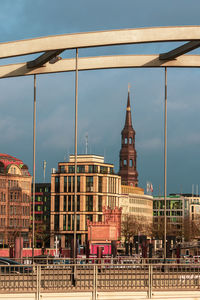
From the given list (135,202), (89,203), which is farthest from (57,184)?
(135,202)

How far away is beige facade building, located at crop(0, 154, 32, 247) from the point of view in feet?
387

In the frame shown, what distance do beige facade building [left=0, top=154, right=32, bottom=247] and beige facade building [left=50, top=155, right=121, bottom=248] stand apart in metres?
14.7

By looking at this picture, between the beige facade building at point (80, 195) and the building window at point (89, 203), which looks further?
the building window at point (89, 203)

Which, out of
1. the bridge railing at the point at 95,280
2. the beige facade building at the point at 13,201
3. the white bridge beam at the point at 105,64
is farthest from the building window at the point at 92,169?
the bridge railing at the point at 95,280

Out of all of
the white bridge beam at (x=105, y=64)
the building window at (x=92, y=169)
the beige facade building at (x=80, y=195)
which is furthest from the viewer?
the building window at (x=92, y=169)

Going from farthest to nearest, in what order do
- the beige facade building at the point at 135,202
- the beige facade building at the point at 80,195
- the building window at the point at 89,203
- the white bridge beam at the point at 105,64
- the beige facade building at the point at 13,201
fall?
the beige facade building at the point at 135,202 → the building window at the point at 89,203 → the beige facade building at the point at 80,195 → the beige facade building at the point at 13,201 → the white bridge beam at the point at 105,64

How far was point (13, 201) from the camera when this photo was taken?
121562 mm

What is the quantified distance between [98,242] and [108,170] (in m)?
41.7

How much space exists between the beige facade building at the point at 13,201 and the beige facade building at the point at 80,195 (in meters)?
14.7

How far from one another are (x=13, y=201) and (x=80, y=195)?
871 inches

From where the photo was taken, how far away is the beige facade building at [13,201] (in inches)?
4644

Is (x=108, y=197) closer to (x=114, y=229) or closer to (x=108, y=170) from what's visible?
(x=108, y=170)

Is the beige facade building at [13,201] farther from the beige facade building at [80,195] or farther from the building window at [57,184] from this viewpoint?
the building window at [57,184]

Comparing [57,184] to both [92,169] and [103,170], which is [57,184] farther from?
[103,170]
